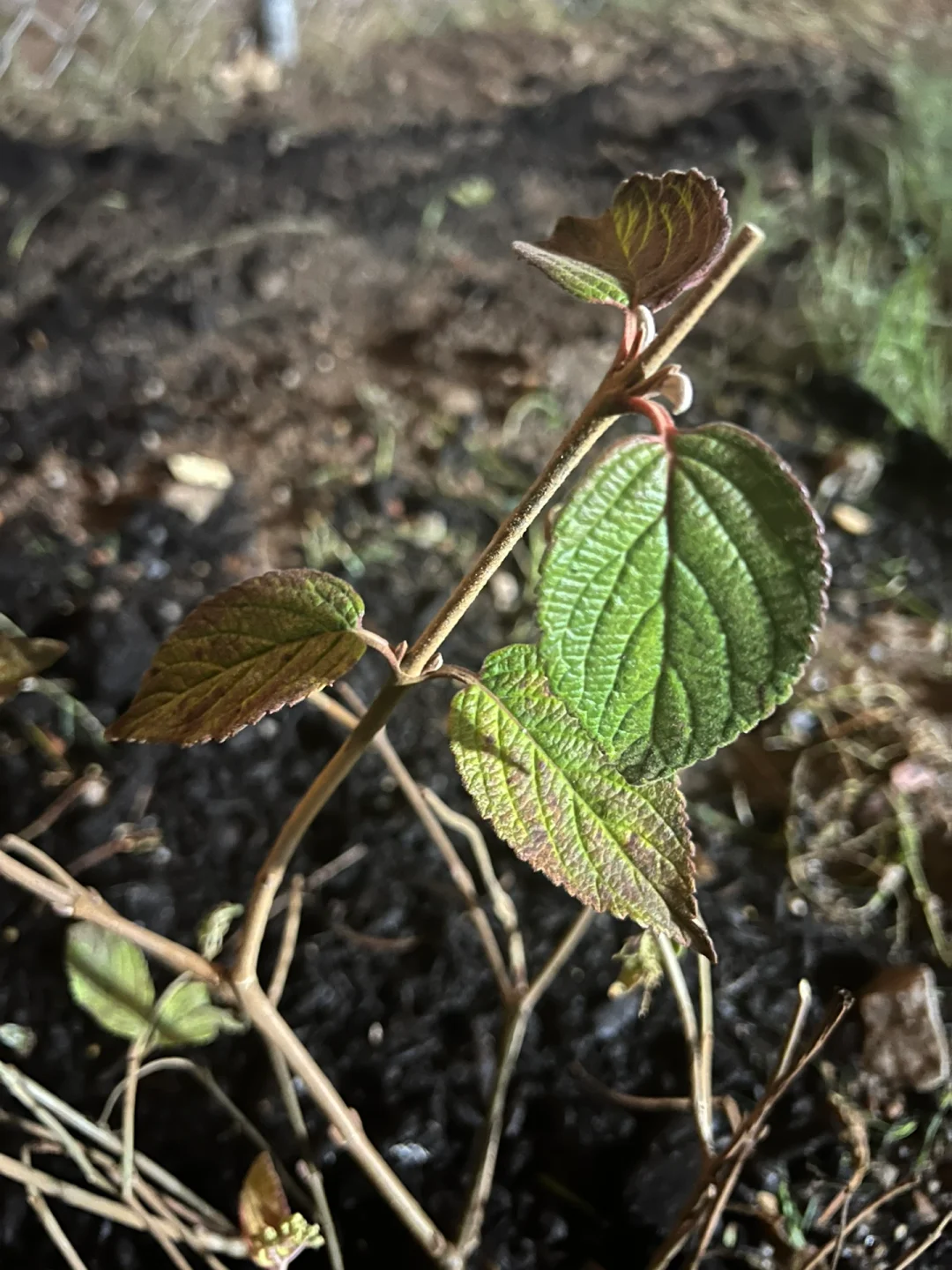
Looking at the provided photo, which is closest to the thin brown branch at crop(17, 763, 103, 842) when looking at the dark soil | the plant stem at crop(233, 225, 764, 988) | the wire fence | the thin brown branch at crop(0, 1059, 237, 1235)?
the dark soil

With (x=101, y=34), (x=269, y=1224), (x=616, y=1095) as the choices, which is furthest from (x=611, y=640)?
(x=101, y=34)

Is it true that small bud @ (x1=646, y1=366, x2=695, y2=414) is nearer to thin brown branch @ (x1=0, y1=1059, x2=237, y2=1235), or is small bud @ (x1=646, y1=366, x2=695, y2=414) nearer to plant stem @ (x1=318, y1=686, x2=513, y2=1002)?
plant stem @ (x1=318, y1=686, x2=513, y2=1002)

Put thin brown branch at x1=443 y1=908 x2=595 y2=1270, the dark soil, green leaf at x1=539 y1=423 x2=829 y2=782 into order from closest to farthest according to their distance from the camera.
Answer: green leaf at x1=539 y1=423 x2=829 y2=782 < thin brown branch at x1=443 y1=908 x2=595 y2=1270 < the dark soil

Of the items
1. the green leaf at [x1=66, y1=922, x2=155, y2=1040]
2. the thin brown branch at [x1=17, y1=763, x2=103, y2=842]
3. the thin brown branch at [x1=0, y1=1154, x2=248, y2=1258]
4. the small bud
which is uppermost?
the small bud

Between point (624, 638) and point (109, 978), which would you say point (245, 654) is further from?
point (109, 978)

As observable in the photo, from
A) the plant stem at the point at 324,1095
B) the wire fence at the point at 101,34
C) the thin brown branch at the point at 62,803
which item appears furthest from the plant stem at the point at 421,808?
the wire fence at the point at 101,34

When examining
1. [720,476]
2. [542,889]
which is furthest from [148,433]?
[720,476]

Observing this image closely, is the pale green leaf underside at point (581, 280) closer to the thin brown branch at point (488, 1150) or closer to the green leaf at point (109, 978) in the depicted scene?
the thin brown branch at point (488, 1150)
